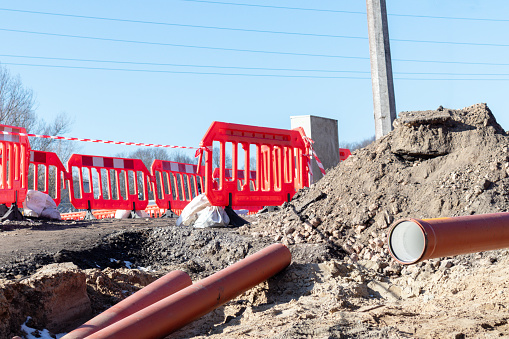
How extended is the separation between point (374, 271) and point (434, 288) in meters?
0.76

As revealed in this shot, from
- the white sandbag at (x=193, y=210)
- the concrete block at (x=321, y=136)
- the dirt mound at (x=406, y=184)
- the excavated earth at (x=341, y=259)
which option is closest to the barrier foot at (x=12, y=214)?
the excavated earth at (x=341, y=259)

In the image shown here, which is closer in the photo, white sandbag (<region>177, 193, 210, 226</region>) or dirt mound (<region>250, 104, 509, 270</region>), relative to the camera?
dirt mound (<region>250, 104, 509, 270</region>)

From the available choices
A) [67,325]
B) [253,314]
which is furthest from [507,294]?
[67,325]

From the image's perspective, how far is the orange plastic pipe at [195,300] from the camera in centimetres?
354

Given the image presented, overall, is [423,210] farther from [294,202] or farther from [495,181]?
[294,202]

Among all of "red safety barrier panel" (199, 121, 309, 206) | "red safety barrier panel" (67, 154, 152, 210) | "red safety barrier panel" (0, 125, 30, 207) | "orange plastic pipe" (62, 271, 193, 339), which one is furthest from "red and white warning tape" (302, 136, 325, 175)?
"orange plastic pipe" (62, 271, 193, 339)

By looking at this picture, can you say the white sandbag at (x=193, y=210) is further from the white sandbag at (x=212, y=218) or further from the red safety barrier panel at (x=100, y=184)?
the red safety barrier panel at (x=100, y=184)

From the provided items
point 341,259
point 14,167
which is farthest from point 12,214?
point 341,259

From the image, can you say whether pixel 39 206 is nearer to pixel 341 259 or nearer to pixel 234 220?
pixel 234 220

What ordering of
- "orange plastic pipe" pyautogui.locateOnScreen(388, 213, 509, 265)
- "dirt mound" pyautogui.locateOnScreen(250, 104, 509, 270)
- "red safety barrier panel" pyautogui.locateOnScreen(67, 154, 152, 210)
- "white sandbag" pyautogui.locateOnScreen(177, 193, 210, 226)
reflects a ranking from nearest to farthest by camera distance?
"orange plastic pipe" pyautogui.locateOnScreen(388, 213, 509, 265) < "dirt mound" pyautogui.locateOnScreen(250, 104, 509, 270) < "white sandbag" pyautogui.locateOnScreen(177, 193, 210, 226) < "red safety barrier panel" pyautogui.locateOnScreen(67, 154, 152, 210)

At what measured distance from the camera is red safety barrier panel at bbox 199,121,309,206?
28.8 ft

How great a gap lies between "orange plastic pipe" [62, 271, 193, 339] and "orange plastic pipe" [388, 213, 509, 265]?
2220 mm

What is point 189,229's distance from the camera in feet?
24.3

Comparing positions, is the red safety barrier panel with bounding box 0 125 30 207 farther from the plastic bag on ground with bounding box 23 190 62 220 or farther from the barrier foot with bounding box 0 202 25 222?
the plastic bag on ground with bounding box 23 190 62 220
